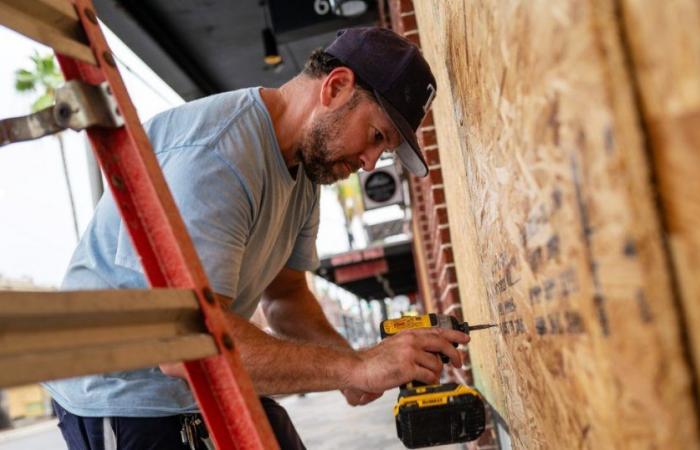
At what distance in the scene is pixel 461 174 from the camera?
2.78 m

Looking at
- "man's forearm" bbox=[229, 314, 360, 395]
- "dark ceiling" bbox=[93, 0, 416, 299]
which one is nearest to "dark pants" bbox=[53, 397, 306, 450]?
"man's forearm" bbox=[229, 314, 360, 395]

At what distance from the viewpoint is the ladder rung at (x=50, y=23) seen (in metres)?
1.30

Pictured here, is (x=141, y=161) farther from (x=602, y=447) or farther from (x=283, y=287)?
(x=283, y=287)

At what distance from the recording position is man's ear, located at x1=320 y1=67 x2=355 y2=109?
2402 millimetres

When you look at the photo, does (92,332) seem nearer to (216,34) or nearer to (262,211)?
(262,211)

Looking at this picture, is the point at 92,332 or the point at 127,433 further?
the point at 127,433

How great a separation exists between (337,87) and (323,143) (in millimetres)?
210

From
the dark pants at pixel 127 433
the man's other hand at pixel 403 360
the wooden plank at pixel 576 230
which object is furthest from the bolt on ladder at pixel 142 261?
the dark pants at pixel 127 433

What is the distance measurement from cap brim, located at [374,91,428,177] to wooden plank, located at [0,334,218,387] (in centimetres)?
126

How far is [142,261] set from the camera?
1446 mm

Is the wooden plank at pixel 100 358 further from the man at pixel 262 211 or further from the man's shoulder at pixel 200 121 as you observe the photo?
the man's shoulder at pixel 200 121

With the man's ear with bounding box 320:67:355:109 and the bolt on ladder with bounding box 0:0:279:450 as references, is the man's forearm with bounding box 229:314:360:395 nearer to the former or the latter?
the bolt on ladder with bounding box 0:0:279:450

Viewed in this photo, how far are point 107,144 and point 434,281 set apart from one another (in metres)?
5.43

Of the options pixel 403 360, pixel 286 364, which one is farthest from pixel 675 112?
pixel 286 364
